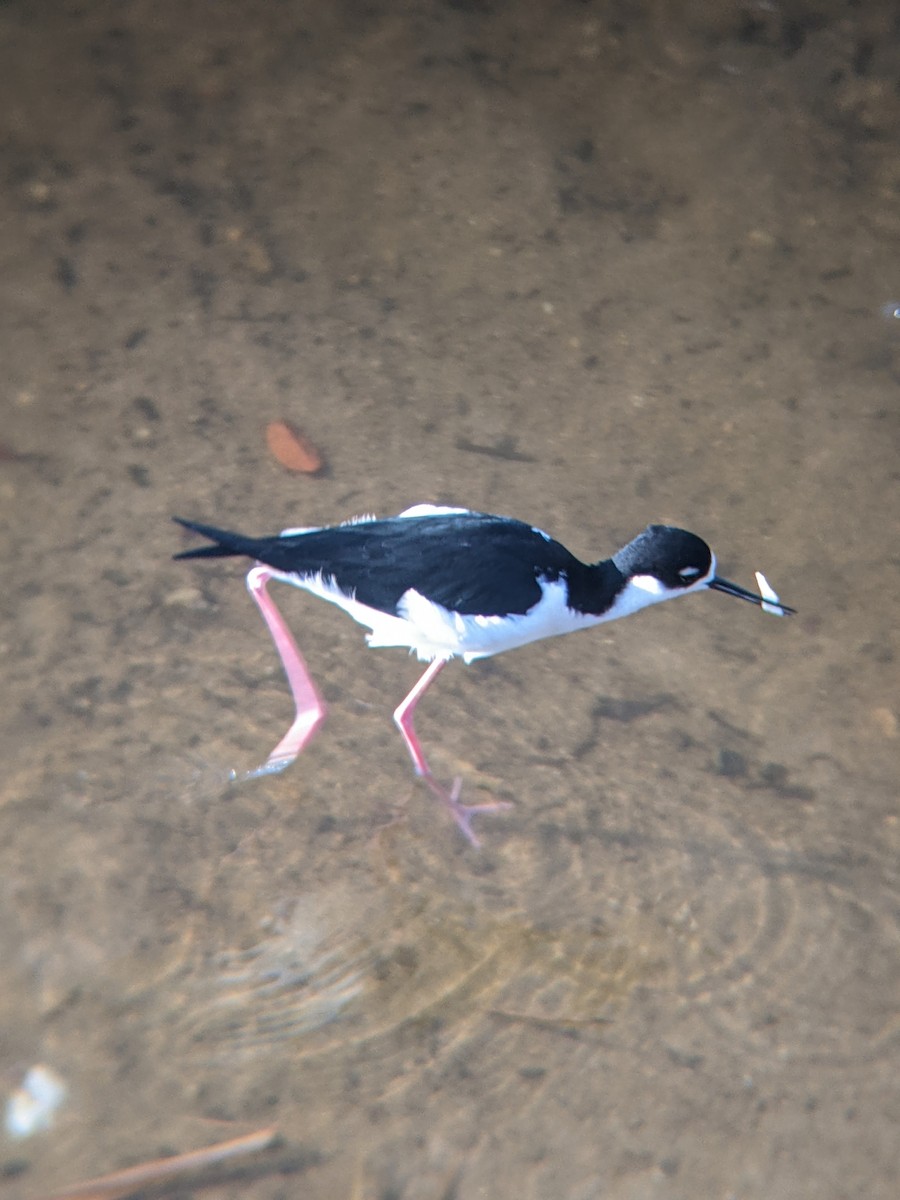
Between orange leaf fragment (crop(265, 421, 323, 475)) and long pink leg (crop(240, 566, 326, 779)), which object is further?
orange leaf fragment (crop(265, 421, 323, 475))

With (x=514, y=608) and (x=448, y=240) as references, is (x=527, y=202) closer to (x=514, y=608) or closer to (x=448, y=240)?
(x=448, y=240)

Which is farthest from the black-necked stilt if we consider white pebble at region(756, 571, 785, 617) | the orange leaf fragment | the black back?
the orange leaf fragment

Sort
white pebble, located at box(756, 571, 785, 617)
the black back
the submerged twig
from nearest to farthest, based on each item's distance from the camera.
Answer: the submerged twig, the black back, white pebble, located at box(756, 571, 785, 617)

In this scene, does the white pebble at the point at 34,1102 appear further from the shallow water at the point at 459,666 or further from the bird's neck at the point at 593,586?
the bird's neck at the point at 593,586

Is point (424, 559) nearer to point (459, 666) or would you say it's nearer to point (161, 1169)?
point (459, 666)

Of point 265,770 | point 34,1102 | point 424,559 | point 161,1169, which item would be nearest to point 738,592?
point 424,559

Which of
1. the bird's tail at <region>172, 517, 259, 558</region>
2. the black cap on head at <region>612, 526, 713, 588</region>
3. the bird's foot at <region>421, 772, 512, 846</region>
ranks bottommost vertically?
the bird's foot at <region>421, 772, 512, 846</region>

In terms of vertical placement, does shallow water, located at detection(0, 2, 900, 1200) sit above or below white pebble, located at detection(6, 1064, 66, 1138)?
above

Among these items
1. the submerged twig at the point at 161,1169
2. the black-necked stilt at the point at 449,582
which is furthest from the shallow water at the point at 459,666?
the black-necked stilt at the point at 449,582

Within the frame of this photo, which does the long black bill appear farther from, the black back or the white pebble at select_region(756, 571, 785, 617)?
the black back
